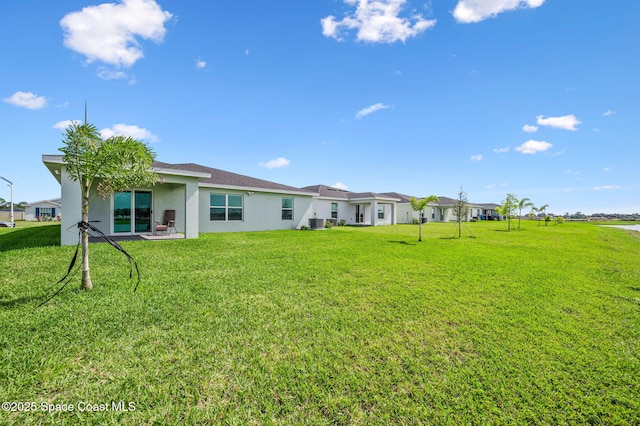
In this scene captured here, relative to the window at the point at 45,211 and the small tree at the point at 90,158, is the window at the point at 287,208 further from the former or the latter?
the window at the point at 45,211

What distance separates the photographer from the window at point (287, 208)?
1931 centimetres

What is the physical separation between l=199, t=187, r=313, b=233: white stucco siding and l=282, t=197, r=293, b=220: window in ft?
0.74

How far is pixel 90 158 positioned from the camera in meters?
5.15

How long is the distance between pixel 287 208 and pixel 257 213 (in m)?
2.54

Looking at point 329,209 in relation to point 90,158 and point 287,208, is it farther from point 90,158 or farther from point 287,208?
point 90,158

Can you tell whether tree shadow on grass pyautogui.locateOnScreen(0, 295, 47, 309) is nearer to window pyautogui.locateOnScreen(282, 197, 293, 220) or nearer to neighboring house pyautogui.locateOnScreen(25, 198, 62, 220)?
window pyautogui.locateOnScreen(282, 197, 293, 220)

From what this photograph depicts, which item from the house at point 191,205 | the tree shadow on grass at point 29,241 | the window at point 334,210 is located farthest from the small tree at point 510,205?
the tree shadow on grass at point 29,241

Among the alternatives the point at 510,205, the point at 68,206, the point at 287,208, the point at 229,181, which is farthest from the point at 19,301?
the point at 510,205

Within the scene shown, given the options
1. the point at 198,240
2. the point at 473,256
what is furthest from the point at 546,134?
the point at 198,240

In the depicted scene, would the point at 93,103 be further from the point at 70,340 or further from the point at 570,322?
the point at 570,322

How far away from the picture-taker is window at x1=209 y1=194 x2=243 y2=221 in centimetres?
1593

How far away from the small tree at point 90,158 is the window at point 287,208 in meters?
13.5

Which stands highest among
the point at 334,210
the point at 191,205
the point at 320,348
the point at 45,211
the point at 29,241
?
the point at 45,211

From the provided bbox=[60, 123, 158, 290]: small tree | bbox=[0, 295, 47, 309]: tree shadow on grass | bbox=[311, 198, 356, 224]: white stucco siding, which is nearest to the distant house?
bbox=[311, 198, 356, 224]: white stucco siding
